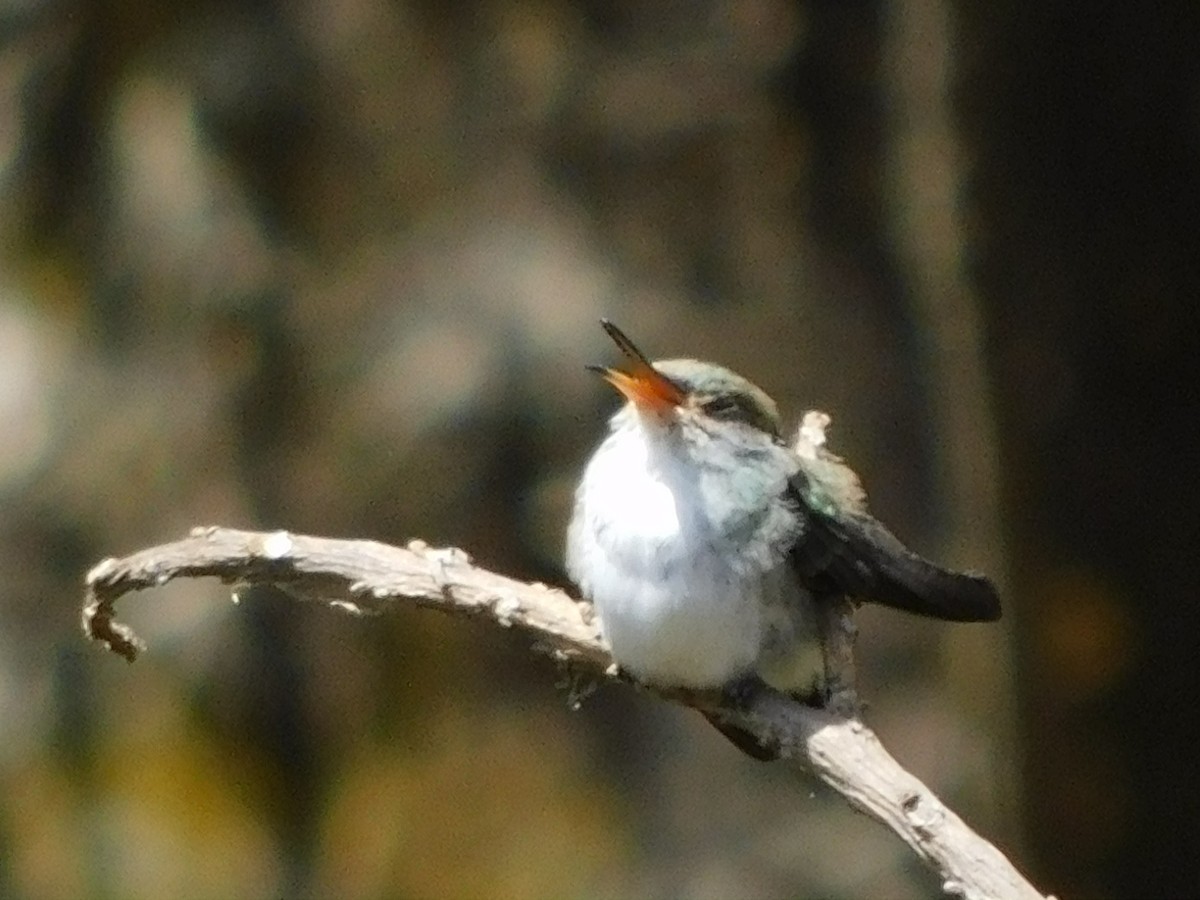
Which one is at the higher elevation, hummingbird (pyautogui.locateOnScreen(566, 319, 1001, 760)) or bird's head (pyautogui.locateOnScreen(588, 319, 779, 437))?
bird's head (pyautogui.locateOnScreen(588, 319, 779, 437))

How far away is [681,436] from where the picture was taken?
1.63 meters

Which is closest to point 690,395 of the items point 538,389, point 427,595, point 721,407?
point 721,407

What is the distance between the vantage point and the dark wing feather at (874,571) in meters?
1.57

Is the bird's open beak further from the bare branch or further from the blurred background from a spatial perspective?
the blurred background

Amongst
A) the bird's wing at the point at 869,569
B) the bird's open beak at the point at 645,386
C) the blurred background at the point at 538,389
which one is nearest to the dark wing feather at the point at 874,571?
the bird's wing at the point at 869,569

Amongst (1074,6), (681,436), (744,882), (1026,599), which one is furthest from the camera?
(744,882)

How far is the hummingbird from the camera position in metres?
1.55

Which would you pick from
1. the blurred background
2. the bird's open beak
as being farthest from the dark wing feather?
the blurred background

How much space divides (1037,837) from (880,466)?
2.30 ft

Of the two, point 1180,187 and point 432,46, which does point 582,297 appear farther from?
point 1180,187

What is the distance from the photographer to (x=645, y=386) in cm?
158

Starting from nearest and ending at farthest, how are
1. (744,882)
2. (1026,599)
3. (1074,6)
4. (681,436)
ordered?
1. (681,436)
2. (1074,6)
3. (1026,599)
4. (744,882)

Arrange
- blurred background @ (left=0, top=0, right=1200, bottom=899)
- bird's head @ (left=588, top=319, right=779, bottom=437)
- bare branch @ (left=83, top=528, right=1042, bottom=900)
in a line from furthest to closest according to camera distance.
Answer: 1. blurred background @ (left=0, top=0, right=1200, bottom=899)
2. bird's head @ (left=588, top=319, right=779, bottom=437)
3. bare branch @ (left=83, top=528, right=1042, bottom=900)

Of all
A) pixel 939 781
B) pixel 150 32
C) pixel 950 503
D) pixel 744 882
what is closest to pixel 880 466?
pixel 950 503
